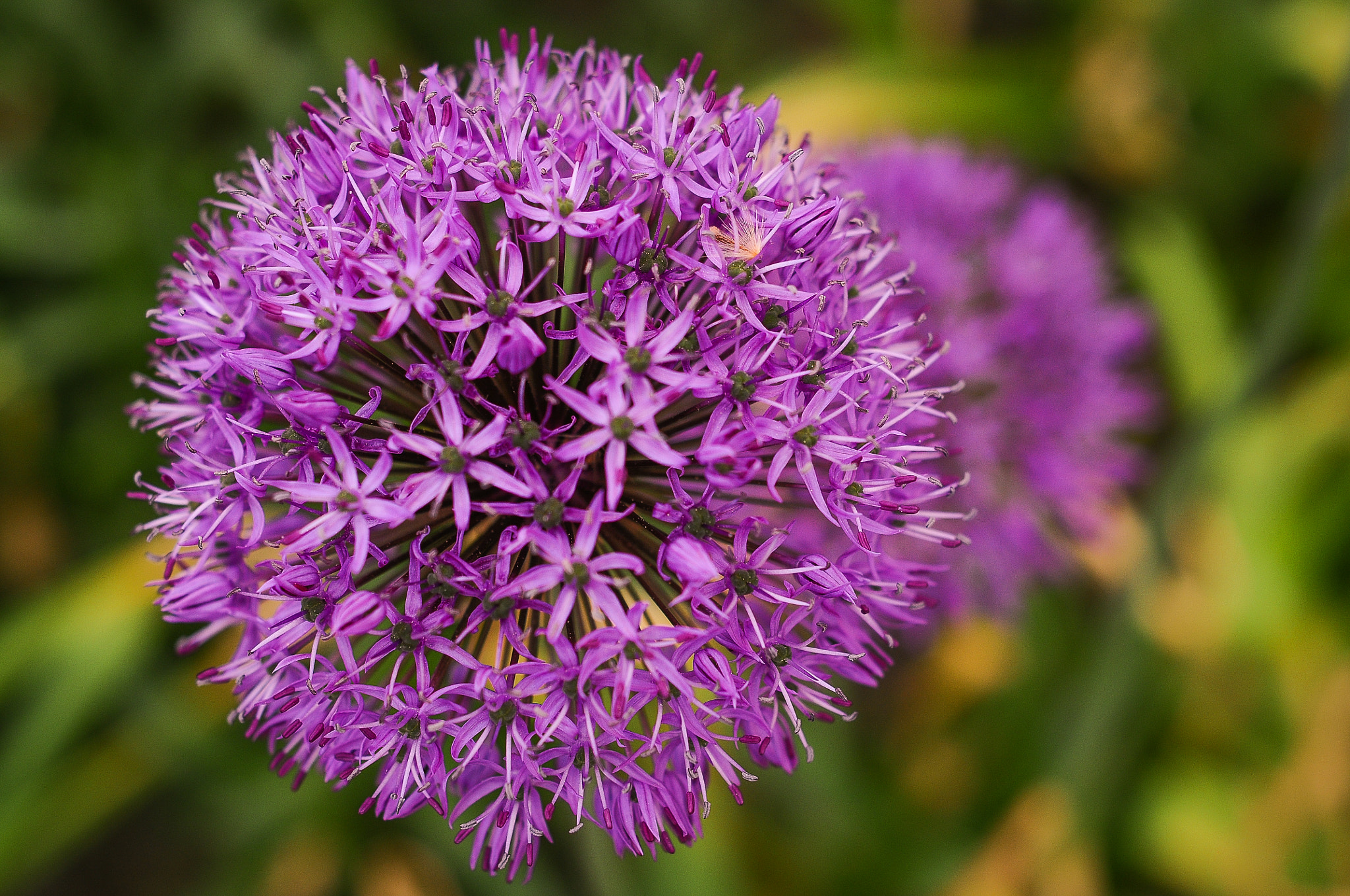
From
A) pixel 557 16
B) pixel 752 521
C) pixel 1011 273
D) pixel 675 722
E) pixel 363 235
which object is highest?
pixel 557 16

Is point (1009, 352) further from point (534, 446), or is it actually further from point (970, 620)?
point (534, 446)

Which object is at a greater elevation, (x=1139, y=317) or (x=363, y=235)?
(x=363, y=235)

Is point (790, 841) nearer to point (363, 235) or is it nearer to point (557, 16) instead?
point (363, 235)

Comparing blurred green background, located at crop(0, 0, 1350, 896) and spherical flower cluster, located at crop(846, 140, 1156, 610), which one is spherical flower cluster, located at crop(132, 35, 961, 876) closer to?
spherical flower cluster, located at crop(846, 140, 1156, 610)

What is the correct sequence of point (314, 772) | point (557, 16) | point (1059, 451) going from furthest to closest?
point (557, 16) < point (314, 772) < point (1059, 451)

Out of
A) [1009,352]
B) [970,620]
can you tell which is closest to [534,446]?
[1009,352]

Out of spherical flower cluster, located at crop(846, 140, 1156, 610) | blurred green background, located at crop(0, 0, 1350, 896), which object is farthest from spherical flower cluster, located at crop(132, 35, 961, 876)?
blurred green background, located at crop(0, 0, 1350, 896)

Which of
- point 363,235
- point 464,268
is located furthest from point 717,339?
point 363,235
